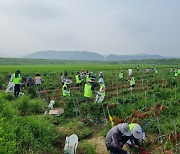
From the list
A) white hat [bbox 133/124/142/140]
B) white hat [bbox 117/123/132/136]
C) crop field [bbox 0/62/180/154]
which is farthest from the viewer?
crop field [bbox 0/62/180/154]

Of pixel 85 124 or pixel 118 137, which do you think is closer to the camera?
pixel 118 137

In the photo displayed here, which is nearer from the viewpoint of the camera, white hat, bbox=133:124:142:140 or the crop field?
white hat, bbox=133:124:142:140

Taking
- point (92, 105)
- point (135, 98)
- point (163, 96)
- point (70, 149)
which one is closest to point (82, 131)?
point (70, 149)

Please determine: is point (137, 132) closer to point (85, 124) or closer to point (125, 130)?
point (125, 130)

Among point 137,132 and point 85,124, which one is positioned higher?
point 137,132

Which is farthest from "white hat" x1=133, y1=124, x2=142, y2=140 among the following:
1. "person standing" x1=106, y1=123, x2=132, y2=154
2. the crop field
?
the crop field

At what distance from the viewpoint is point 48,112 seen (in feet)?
43.8

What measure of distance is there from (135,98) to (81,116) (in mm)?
3745

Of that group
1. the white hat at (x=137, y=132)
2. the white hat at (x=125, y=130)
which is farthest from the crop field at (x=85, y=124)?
the white hat at (x=125, y=130)

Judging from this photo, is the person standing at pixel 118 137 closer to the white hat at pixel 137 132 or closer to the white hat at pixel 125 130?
the white hat at pixel 125 130

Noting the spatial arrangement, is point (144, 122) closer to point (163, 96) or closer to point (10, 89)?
point (163, 96)

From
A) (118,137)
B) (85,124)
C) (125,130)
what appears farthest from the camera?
(85,124)

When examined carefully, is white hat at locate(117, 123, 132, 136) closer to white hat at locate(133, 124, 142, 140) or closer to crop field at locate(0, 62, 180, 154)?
white hat at locate(133, 124, 142, 140)

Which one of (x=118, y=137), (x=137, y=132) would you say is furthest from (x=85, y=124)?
(x=137, y=132)
